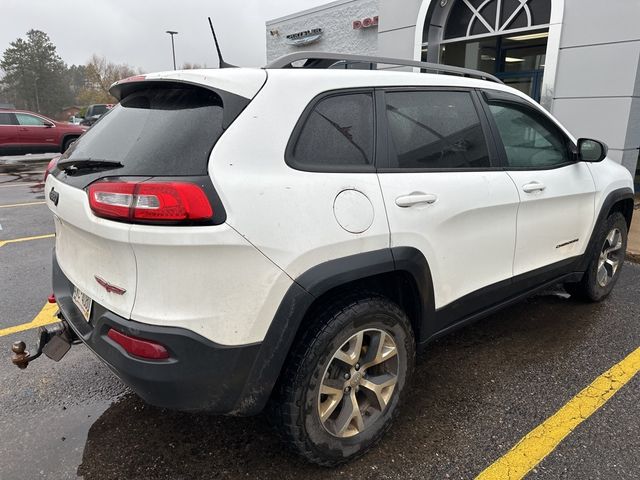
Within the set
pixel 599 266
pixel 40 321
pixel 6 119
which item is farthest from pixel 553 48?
pixel 6 119

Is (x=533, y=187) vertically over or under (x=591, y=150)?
under

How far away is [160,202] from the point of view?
1.69 metres

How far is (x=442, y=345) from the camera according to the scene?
11.1ft

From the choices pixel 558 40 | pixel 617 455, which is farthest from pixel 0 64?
pixel 617 455

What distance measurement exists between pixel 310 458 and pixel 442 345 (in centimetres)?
156

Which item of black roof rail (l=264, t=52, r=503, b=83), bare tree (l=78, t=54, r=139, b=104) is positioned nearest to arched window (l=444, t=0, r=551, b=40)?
black roof rail (l=264, t=52, r=503, b=83)

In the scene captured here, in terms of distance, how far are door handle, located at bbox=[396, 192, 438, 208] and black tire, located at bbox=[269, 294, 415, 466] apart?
45 cm

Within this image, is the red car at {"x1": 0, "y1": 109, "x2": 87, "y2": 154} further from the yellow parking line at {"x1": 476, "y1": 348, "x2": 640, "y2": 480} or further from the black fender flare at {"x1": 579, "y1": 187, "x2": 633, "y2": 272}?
the yellow parking line at {"x1": 476, "y1": 348, "x2": 640, "y2": 480}

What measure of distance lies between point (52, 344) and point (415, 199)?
187 centimetres

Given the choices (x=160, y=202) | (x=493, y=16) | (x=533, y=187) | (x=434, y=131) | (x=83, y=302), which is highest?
(x=493, y=16)

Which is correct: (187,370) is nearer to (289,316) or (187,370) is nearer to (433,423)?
(289,316)

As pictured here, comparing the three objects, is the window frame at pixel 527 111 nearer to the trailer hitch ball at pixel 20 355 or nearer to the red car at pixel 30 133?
the trailer hitch ball at pixel 20 355

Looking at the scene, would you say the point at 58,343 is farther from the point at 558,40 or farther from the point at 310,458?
the point at 558,40

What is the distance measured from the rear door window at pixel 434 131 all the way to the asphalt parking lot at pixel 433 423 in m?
1.32
